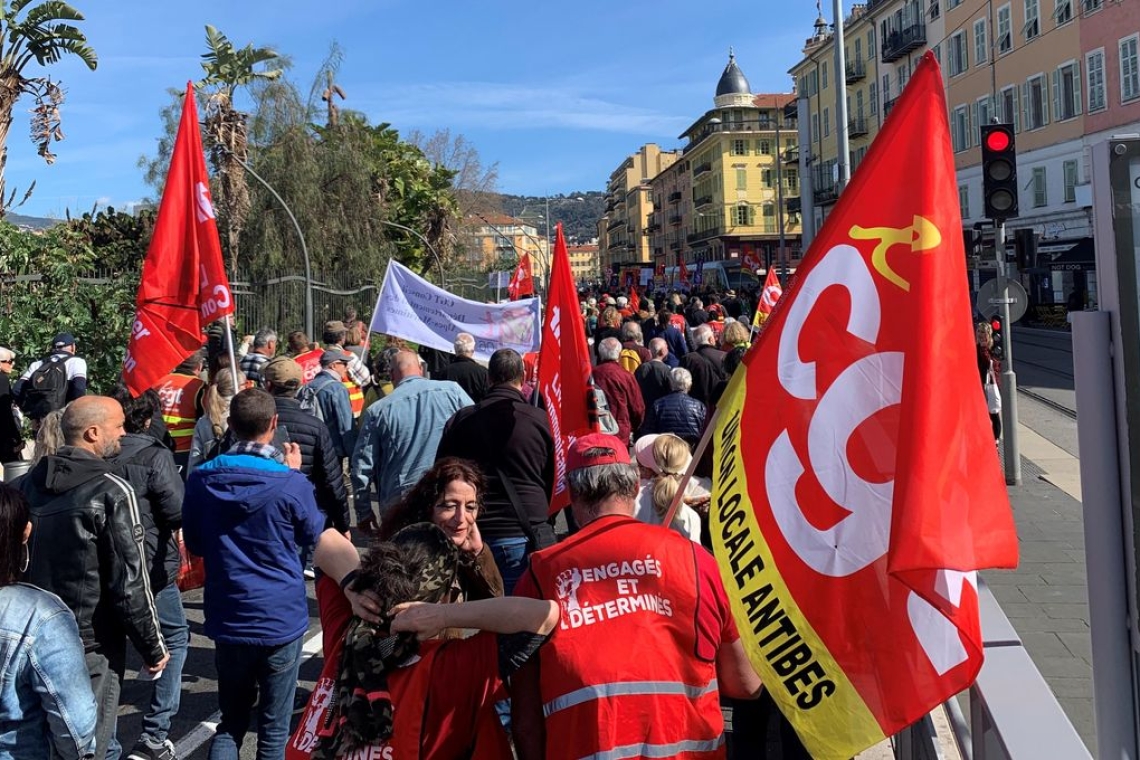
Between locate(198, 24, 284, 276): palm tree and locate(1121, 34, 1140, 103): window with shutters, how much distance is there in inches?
1019

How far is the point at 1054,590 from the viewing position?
7180 mm

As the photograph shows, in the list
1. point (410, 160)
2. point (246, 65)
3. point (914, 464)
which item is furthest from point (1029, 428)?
point (410, 160)

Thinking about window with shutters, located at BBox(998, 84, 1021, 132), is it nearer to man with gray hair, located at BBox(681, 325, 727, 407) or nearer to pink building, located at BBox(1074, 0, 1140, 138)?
pink building, located at BBox(1074, 0, 1140, 138)

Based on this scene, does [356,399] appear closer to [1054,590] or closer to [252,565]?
[252,565]

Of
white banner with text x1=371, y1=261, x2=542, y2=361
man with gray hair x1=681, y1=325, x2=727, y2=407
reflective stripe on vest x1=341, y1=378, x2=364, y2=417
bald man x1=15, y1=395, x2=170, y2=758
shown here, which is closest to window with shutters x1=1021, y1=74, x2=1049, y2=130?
man with gray hair x1=681, y1=325, x2=727, y2=407

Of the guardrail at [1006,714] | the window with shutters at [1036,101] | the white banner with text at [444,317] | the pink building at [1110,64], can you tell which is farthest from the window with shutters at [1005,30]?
the guardrail at [1006,714]

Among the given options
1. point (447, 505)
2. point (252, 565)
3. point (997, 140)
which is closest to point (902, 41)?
point (997, 140)

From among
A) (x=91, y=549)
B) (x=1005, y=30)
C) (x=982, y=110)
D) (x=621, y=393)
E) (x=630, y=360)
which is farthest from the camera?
(x=982, y=110)

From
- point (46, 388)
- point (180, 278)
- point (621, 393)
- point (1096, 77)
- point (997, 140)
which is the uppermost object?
point (1096, 77)

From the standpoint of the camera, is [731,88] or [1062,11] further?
[731,88]

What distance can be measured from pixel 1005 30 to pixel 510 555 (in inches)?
1667

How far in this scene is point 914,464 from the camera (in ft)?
6.88

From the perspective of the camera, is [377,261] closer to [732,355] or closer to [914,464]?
[732,355]

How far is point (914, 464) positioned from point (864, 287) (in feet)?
1.54
